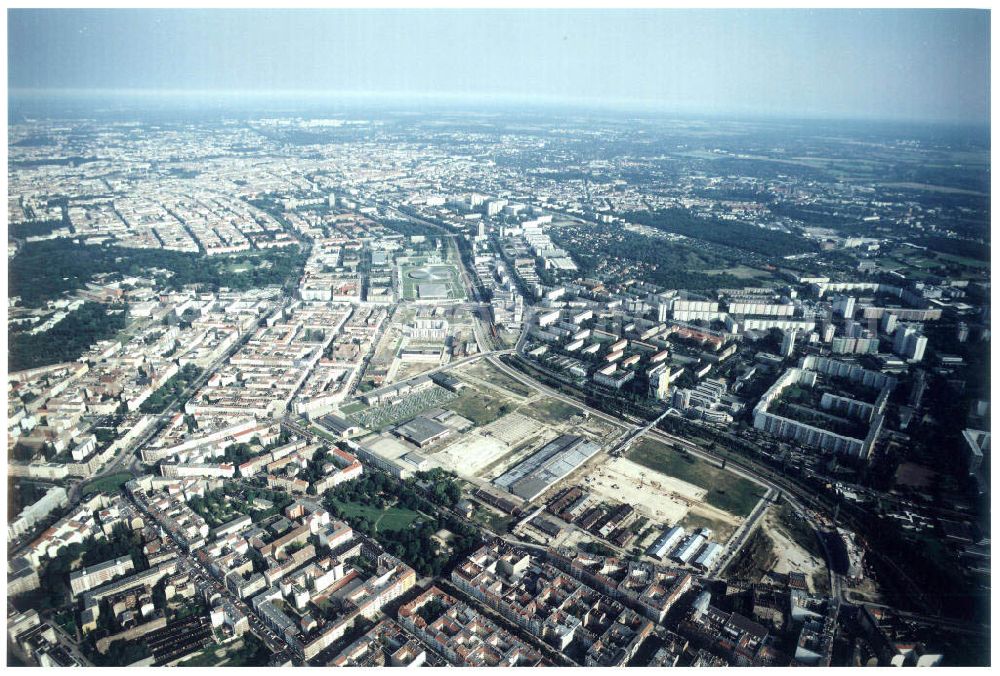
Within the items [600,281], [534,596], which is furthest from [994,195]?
[600,281]

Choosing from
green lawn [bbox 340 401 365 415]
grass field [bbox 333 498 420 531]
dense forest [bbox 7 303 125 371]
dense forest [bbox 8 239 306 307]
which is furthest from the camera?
dense forest [bbox 8 239 306 307]

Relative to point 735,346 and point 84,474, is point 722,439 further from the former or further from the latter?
point 84,474

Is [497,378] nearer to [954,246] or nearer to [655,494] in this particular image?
[655,494]

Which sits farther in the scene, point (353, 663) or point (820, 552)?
point (820, 552)

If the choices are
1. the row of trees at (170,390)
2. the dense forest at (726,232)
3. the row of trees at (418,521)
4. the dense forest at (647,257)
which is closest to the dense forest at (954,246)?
the dense forest at (726,232)

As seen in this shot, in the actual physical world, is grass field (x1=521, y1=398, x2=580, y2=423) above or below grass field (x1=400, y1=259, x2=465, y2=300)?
Result: below

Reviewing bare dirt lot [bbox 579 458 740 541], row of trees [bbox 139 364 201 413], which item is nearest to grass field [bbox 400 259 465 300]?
row of trees [bbox 139 364 201 413]

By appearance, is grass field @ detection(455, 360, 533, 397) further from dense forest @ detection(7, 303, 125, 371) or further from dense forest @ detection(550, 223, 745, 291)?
dense forest @ detection(7, 303, 125, 371)
